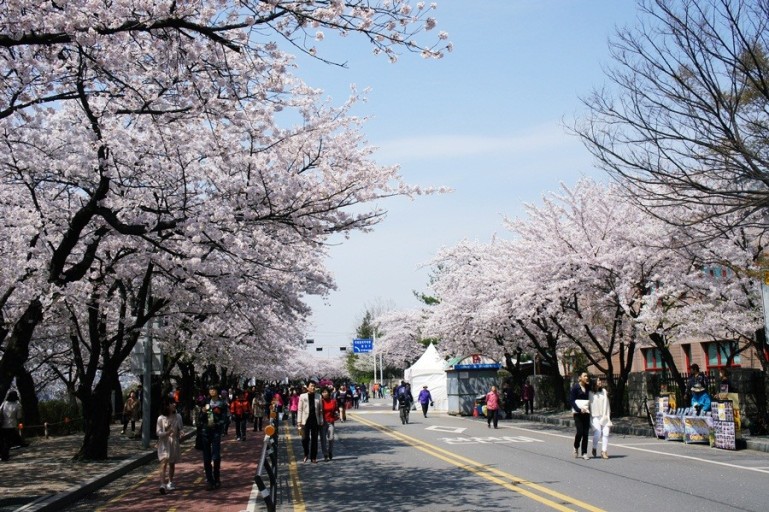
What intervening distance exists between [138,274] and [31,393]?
1250cm

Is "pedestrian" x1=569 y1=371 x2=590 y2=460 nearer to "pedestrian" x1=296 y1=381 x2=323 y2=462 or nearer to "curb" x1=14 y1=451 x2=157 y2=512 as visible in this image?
"pedestrian" x1=296 y1=381 x2=323 y2=462

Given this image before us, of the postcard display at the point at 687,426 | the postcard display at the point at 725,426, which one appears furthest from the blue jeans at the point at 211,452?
the postcard display at the point at 687,426

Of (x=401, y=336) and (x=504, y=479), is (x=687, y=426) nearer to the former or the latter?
(x=504, y=479)

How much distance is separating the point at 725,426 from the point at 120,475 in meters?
→ 13.9

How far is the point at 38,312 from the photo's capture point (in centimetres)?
1285

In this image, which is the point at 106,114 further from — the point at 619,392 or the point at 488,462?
the point at 619,392

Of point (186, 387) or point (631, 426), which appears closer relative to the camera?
point (631, 426)

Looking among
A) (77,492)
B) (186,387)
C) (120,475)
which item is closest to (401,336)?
(186,387)

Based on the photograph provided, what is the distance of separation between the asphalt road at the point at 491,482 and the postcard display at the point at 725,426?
0.97ft

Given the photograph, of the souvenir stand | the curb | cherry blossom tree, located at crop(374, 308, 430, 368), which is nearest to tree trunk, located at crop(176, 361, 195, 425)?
the curb

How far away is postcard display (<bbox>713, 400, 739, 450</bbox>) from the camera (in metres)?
18.9

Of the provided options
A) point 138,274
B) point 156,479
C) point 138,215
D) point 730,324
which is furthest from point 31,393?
point 730,324

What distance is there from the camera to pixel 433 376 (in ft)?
180

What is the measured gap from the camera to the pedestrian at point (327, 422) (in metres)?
19.3
